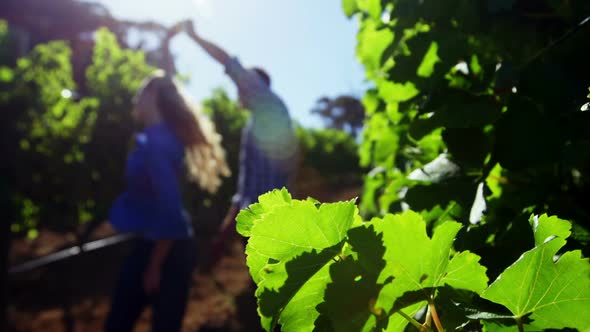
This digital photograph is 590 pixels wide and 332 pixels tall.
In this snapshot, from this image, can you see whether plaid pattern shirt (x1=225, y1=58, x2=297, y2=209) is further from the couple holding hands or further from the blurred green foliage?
the blurred green foliage

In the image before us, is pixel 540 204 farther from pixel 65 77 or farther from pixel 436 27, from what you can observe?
pixel 65 77

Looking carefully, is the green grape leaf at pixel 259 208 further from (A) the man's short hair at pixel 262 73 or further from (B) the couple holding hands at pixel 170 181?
(A) the man's short hair at pixel 262 73

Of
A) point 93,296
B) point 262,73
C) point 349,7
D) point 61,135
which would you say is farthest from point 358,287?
point 93,296

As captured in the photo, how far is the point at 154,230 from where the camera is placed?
12.7 ft

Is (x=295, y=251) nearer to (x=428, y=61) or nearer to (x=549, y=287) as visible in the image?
(x=549, y=287)

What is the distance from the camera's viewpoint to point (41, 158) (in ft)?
22.6

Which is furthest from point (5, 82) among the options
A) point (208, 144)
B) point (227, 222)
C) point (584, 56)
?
point (584, 56)

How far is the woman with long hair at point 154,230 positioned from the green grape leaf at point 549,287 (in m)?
3.65

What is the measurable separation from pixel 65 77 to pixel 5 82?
3.94ft

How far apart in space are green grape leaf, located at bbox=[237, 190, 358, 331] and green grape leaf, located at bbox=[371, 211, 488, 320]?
0.17 ft

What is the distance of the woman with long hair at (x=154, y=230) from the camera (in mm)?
3877

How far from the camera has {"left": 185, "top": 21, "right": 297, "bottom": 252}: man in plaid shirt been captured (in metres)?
3.44

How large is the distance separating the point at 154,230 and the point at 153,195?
1.18 ft

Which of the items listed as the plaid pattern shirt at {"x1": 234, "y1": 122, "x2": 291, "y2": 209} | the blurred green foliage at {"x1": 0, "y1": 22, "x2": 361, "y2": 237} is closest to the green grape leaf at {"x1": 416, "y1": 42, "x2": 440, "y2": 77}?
the plaid pattern shirt at {"x1": 234, "y1": 122, "x2": 291, "y2": 209}
